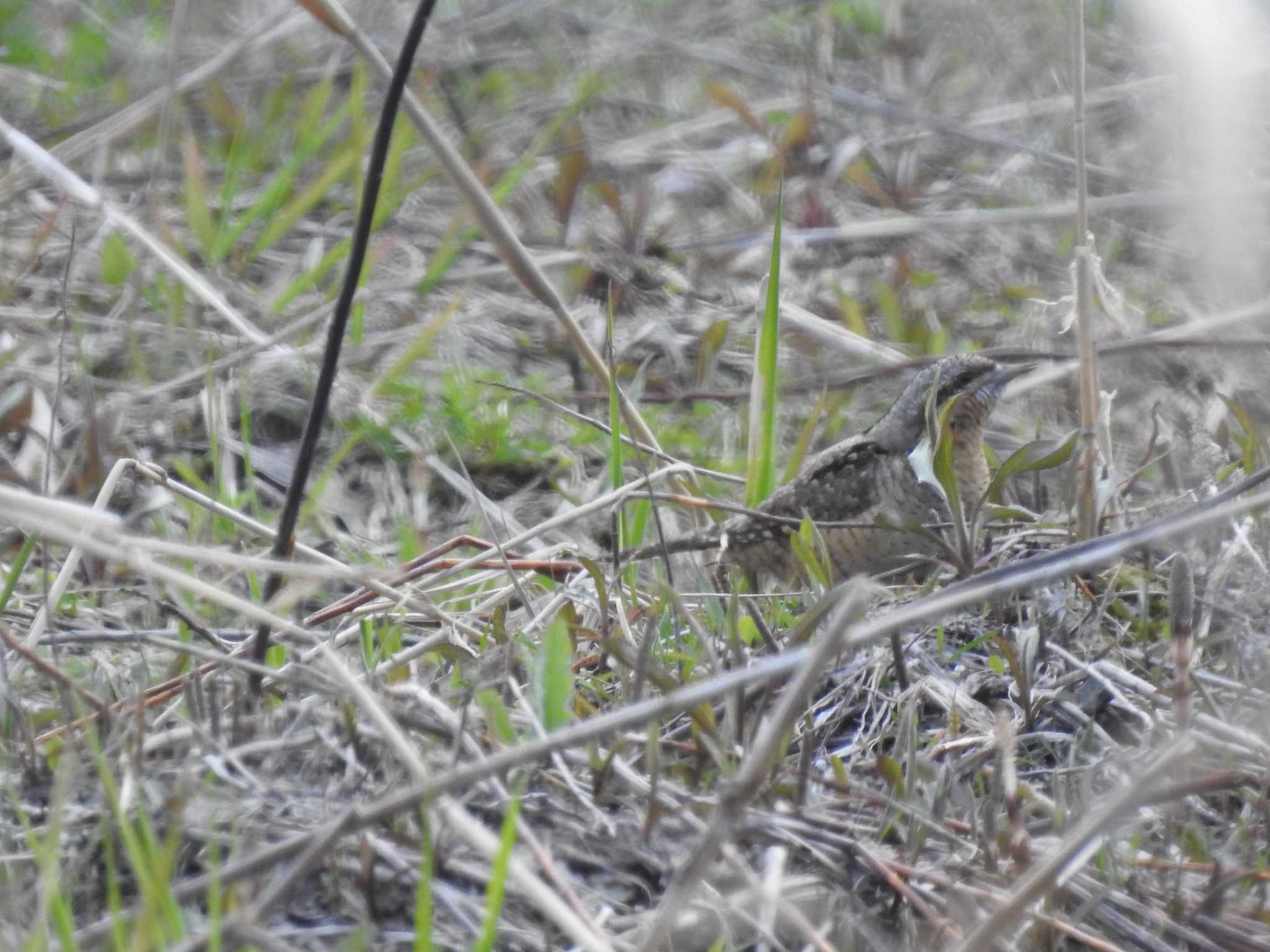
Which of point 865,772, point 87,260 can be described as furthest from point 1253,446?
point 87,260

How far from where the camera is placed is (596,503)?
2953mm

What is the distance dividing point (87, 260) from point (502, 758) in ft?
14.5

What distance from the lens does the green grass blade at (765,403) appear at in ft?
11.2

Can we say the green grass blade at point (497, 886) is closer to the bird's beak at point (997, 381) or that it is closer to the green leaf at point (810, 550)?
the green leaf at point (810, 550)

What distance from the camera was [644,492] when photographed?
3.40 meters

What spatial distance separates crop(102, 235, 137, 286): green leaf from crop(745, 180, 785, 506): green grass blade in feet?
8.58

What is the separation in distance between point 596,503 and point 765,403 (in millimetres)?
744

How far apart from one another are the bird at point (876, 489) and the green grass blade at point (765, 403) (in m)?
0.07

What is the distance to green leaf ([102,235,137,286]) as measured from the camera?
16.7 ft

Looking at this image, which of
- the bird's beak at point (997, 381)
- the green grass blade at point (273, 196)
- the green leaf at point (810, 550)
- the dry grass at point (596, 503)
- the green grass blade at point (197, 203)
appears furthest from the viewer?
the green grass blade at point (273, 196)

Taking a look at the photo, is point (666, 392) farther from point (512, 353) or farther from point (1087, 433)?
point (1087, 433)

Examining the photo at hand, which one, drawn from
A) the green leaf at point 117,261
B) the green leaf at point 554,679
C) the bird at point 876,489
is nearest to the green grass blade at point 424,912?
the green leaf at point 554,679

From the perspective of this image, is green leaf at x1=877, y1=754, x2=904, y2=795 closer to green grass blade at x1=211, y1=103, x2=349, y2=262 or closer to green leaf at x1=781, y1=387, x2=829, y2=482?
green leaf at x1=781, y1=387, x2=829, y2=482

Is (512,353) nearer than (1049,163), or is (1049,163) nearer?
(512,353)
